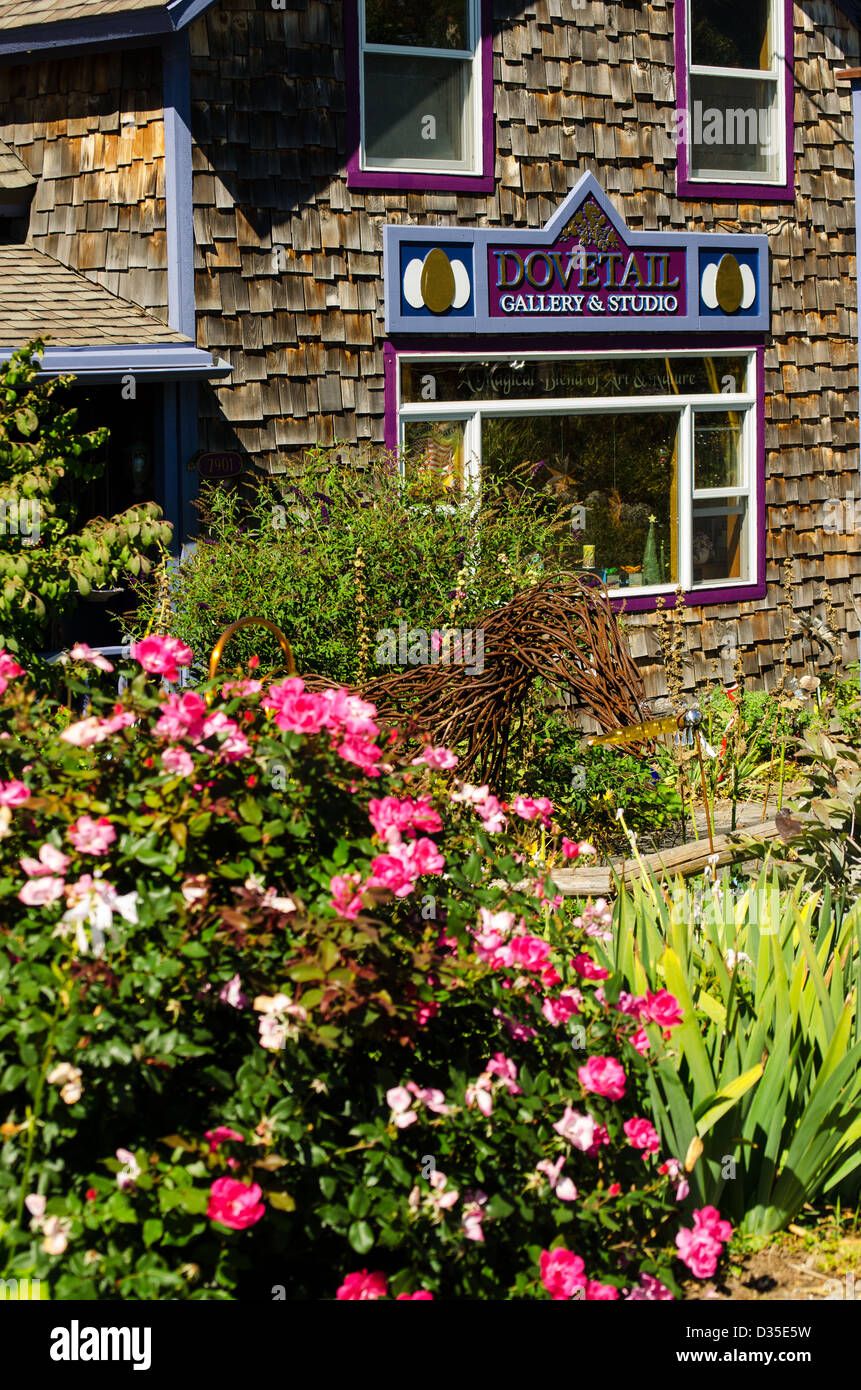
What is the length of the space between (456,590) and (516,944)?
446cm

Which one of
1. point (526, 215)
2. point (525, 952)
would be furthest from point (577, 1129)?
point (526, 215)

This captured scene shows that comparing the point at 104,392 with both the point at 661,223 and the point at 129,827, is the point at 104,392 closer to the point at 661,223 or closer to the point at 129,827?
the point at 661,223

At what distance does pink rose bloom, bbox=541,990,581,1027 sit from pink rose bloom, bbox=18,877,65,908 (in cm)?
107

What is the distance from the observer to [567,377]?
977cm

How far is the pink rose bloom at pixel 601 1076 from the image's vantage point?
10.3 feet

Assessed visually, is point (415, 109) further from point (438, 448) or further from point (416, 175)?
point (438, 448)

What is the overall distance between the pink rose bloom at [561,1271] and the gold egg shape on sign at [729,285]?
8.49 meters

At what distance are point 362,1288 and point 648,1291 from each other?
70 cm

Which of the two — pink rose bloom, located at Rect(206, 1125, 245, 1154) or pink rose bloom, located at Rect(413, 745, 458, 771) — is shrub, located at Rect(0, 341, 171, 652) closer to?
pink rose bloom, located at Rect(413, 745, 458, 771)

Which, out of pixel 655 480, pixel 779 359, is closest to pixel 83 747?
pixel 655 480

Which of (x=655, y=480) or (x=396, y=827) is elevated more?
(x=655, y=480)

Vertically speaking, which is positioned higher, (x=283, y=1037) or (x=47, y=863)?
(x=47, y=863)

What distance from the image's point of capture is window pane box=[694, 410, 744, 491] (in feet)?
34.7

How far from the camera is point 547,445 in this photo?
9.67 metres
